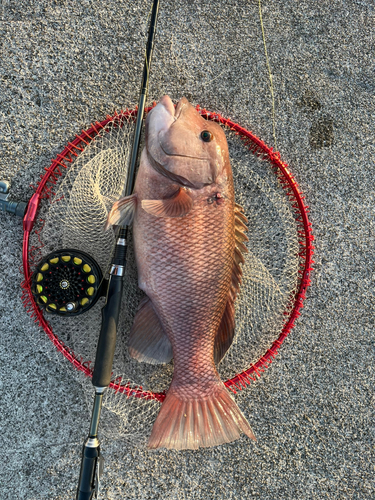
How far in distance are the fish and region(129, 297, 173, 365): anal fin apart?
4 cm

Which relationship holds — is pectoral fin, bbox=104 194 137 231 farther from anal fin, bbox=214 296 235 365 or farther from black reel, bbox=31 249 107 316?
anal fin, bbox=214 296 235 365

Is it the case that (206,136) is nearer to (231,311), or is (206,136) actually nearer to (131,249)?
(131,249)

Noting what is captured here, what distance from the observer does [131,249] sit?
171cm

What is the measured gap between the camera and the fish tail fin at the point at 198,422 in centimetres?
146

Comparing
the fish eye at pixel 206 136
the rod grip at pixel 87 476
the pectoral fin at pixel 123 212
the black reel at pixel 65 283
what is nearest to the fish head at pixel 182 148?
the fish eye at pixel 206 136

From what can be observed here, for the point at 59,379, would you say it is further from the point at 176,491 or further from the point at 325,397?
the point at 325,397

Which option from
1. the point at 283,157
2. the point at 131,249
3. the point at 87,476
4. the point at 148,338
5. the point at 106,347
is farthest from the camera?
the point at 283,157

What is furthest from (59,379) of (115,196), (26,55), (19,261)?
(26,55)

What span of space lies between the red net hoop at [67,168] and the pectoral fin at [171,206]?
53cm

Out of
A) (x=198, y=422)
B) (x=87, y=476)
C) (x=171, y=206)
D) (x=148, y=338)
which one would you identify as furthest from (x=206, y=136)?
(x=87, y=476)

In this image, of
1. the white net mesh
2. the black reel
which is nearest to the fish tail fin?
the white net mesh

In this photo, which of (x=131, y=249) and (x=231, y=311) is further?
(x=131, y=249)

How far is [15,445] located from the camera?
174 cm

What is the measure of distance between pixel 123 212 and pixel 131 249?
0.96ft
